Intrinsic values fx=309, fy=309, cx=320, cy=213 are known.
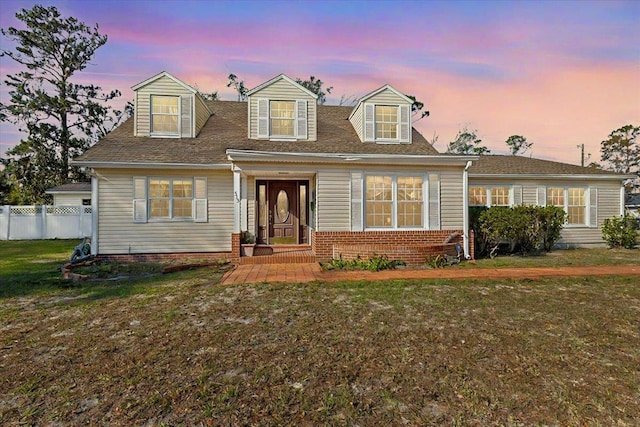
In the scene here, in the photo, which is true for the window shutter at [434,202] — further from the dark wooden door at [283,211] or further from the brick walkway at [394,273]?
the dark wooden door at [283,211]

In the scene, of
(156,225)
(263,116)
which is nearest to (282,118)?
(263,116)

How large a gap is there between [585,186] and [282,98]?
12852mm

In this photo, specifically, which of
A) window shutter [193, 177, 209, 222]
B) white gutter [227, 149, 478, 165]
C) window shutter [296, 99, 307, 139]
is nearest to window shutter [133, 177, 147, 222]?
window shutter [193, 177, 209, 222]

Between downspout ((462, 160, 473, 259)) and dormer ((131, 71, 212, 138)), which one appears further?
dormer ((131, 71, 212, 138))

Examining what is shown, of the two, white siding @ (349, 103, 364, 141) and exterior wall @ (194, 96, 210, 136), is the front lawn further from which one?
exterior wall @ (194, 96, 210, 136)

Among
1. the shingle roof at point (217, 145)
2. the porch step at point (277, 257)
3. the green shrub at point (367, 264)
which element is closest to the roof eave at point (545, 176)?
the shingle roof at point (217, 145)

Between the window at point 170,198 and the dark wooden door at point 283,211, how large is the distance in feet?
9.03

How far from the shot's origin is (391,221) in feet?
31.9

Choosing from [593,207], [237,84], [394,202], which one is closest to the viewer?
[394,202]

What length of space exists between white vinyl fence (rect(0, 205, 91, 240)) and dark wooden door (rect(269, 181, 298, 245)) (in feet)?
39.5

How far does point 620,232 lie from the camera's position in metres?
12.1

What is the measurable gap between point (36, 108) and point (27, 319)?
24576 millimetres

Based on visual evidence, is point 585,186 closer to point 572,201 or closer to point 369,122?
point 572,201

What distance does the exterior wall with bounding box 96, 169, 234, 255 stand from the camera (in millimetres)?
9750
